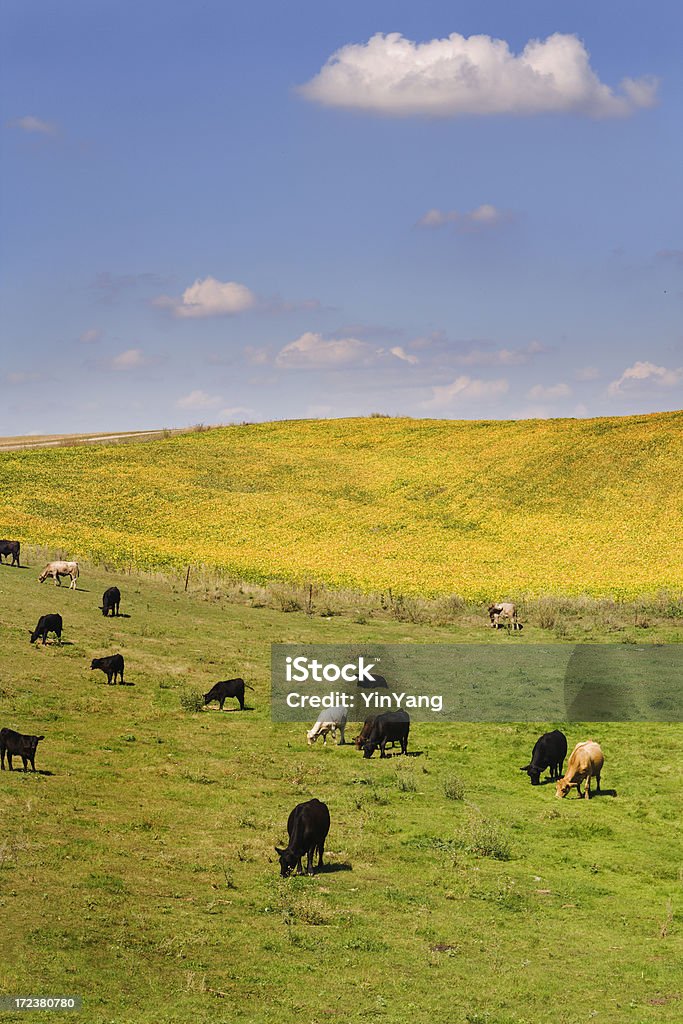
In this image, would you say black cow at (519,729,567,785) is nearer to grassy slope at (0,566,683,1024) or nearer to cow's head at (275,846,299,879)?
grassy slope at (0,566,683,1024)

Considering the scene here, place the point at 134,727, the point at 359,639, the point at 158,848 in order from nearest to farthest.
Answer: the point at 158,848 < the point at 134,727 < the point at 359,639

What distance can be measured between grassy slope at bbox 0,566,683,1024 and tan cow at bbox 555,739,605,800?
55 cm

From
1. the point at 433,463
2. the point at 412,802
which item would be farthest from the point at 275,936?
the point at 433,463

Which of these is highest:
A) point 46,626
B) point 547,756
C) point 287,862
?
point 46,626

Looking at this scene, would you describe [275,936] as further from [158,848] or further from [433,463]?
[433,463]

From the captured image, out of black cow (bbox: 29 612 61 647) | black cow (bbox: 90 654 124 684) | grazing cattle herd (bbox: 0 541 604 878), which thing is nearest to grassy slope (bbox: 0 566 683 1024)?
grazing cattle herd (bbox: 0 541 604 878)

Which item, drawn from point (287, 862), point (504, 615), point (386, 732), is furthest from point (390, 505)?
point (287, 862)

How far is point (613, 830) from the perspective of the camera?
23.3 meters

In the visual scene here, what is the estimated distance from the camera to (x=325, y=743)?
30312mm

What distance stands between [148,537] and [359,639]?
29.1m

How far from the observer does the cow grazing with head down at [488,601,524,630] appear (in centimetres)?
5038

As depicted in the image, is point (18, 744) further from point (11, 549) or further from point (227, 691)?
point (11, 549)

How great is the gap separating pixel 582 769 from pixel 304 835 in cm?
947

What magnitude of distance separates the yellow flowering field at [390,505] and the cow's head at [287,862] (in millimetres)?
38389
